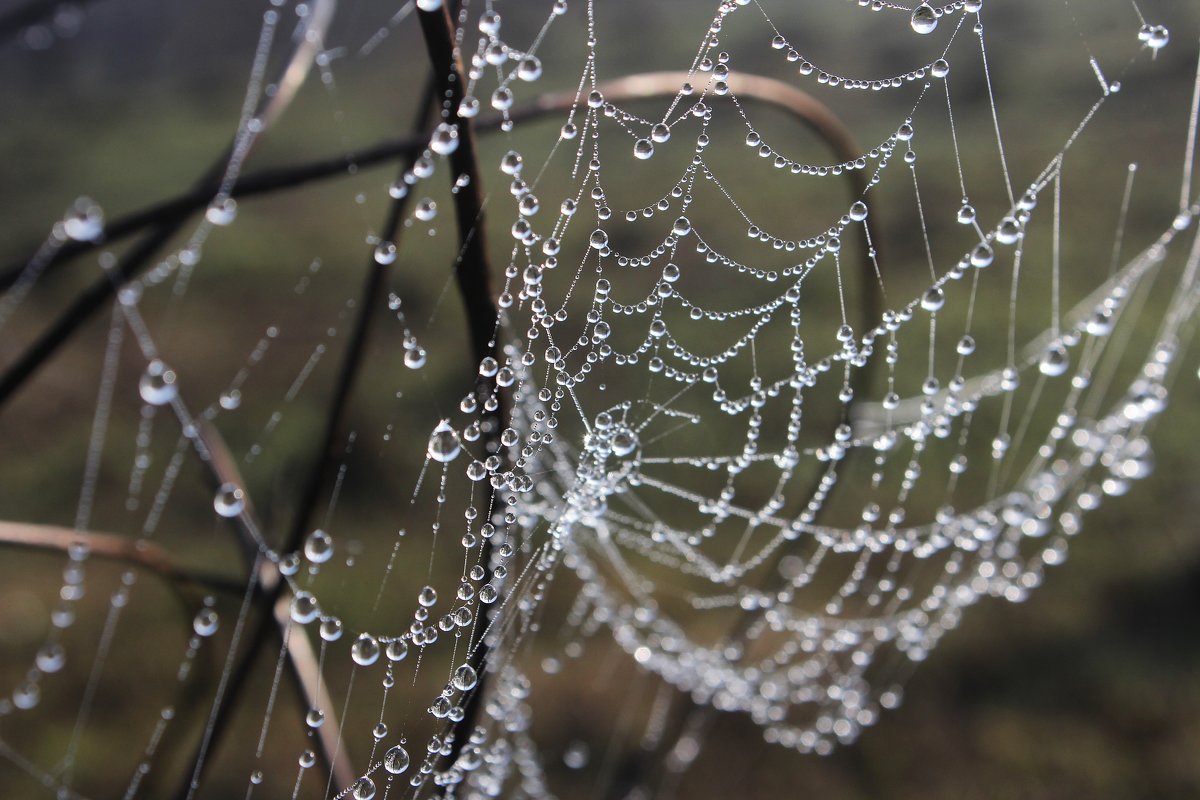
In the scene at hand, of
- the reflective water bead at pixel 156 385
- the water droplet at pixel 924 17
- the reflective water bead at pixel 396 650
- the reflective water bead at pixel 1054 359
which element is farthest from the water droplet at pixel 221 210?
the reflective water bead at pixel 1054 359

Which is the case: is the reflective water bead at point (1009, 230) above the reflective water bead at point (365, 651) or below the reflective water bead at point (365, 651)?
above

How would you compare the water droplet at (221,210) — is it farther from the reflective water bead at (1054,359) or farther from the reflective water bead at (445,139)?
the reflective water bead at (1054,359)

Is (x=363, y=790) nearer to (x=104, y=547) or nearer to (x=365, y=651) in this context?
(x=365, y=651)

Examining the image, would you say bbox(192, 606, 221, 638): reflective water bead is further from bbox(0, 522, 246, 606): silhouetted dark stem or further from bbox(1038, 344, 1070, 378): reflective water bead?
bbox(1038, 344, 1070, 378): reflective water bead

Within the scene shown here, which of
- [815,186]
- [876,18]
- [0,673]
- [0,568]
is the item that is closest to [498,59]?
[0,673]

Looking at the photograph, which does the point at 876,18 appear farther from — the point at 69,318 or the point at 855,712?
the point at 69,318

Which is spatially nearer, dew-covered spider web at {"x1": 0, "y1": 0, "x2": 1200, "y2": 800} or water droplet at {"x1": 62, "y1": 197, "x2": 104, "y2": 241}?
water droplet at {"x1": 62, "y1": 197, "x2": 104, "y2": 241}

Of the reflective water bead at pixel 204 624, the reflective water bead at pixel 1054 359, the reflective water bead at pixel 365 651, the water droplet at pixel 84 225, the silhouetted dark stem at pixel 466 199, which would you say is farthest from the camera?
the reflective water bead at pixel 1054 359

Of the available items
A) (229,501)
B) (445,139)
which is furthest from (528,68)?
(229,501)

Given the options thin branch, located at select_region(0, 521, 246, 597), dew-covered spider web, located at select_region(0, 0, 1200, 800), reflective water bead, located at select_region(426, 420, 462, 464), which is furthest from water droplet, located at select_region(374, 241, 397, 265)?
thin branch, located at select_region(0, 521, 246, 597)
